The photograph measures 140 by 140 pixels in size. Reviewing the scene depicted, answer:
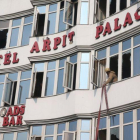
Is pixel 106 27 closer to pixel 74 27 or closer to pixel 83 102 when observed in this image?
pixel 74 27

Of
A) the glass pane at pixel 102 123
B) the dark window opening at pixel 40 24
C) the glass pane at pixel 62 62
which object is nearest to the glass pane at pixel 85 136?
the glass pane at pixel 102 123

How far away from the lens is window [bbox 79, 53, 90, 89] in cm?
2287

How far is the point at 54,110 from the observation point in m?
23.2

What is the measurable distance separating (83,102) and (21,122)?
165 inches

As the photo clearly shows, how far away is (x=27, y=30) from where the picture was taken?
27453 mm

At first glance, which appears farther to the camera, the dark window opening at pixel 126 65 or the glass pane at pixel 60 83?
the glass pane at pixel 60 83

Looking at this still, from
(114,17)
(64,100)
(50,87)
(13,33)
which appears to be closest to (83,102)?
(64,100)

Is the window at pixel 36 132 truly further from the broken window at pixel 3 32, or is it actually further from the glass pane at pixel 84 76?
the broken window at pixel 3 32

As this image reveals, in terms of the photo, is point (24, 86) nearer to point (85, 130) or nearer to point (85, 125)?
point (85, 125)

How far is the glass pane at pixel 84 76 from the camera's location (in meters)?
22.8

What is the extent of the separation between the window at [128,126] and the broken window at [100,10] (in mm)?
5565

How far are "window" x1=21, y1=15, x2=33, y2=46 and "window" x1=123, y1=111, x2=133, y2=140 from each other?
8.63 meters

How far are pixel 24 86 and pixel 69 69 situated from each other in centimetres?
384

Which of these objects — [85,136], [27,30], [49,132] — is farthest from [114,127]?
[27,30]
